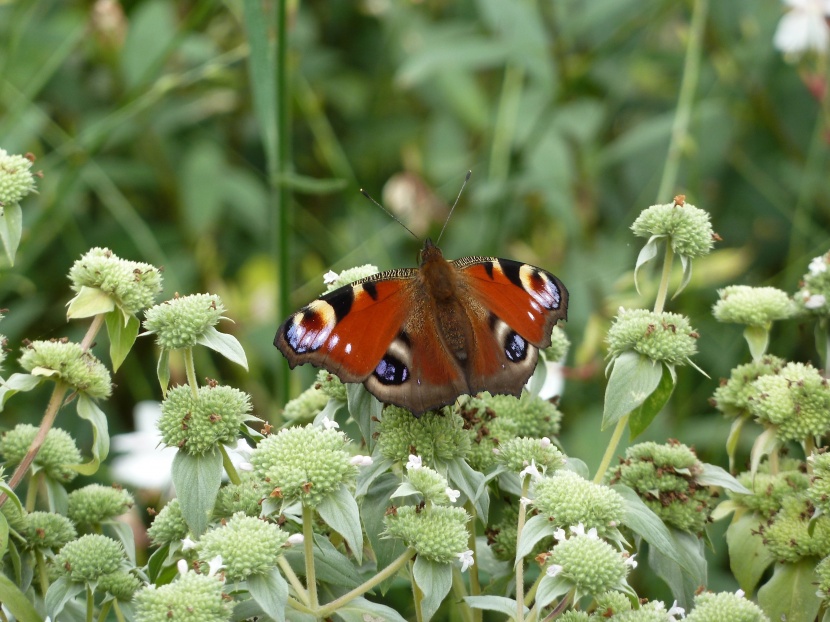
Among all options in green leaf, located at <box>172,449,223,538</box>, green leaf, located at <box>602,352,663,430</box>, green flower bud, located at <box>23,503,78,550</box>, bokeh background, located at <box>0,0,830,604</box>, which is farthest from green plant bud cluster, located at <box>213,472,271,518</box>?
bokeh background, located at <box>0,0,830,604</box>

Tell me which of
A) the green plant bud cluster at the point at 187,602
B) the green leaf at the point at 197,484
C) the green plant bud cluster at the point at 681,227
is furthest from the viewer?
the green plant bud cluster at the point at 681,227

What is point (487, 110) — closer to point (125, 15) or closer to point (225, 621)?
point (125, 15)

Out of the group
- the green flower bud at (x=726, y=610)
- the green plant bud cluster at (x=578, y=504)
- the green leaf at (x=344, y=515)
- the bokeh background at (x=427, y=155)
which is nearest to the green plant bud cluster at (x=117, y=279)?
the green leaf at (x=344, y=515)

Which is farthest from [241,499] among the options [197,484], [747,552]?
[747,552]

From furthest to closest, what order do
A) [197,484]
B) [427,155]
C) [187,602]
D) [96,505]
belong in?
[427,155], [96,505], [197,484], [187,602]

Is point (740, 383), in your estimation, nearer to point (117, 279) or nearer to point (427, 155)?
point (117, 279)

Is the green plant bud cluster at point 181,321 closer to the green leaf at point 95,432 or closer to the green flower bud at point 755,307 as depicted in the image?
the green leaf at point 95,432

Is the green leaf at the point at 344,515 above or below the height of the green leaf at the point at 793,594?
below

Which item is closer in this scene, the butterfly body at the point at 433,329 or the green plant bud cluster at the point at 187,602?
the green plant bud cluster at the point at 187,602
